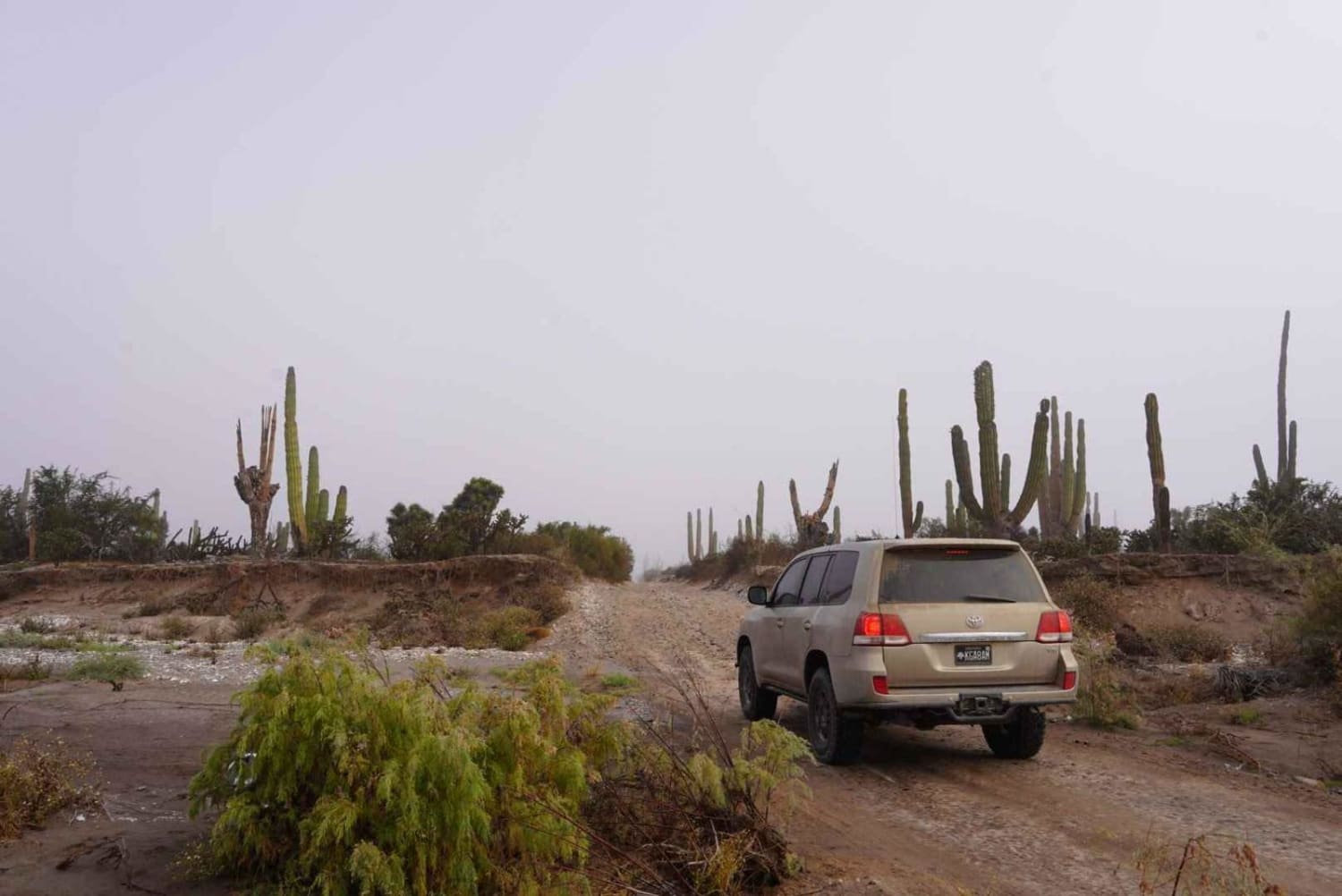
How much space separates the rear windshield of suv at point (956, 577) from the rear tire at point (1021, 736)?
3.25 ft

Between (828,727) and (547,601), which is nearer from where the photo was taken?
(828,727)

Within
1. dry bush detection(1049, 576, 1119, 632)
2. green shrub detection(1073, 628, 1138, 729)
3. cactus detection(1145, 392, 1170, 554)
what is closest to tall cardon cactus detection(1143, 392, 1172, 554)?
cactus detection(1145, 392, 1170, 554)

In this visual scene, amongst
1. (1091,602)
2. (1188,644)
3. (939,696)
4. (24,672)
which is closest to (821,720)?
(939,696)

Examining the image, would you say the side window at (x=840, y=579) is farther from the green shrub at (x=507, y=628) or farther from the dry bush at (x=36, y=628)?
the dry bush at (x=36, y=628)

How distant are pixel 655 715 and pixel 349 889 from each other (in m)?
6.07

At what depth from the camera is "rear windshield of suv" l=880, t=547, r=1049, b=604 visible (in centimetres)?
794

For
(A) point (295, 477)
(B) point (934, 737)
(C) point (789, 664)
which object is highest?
(A) point (295, 477)

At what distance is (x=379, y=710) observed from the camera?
15.2 ft

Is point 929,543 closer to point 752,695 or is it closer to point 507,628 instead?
point 752,695

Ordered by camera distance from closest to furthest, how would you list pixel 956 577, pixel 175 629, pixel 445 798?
1. pixel 445 798
2. pixel 956 577
3. pixel 175 629

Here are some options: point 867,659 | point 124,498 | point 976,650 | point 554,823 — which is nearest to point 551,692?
point 554,823

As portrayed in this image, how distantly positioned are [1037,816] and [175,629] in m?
19.8

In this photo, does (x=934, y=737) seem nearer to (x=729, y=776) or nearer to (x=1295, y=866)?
(x=1295, y=866)

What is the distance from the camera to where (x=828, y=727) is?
8172 millimetres
